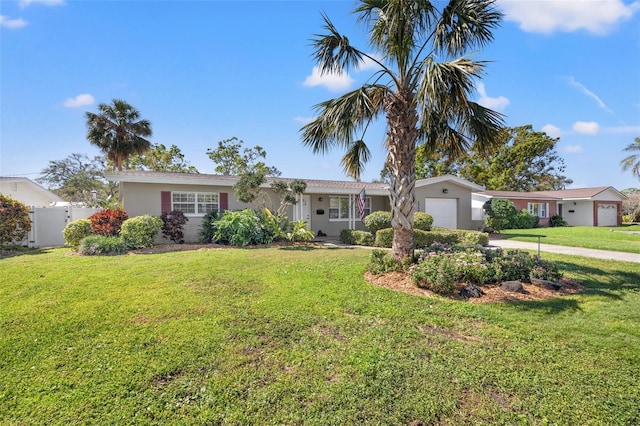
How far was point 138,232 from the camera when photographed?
35.1 feet

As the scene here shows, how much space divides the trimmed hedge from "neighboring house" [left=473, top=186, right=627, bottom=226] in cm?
1809

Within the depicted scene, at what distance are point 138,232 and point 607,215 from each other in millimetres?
39833

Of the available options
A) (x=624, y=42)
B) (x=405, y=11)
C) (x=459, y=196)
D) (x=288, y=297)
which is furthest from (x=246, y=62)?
(x=459, y=196)

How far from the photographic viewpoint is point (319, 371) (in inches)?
128

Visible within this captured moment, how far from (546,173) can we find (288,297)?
4675cm

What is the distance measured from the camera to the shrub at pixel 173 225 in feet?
41.5

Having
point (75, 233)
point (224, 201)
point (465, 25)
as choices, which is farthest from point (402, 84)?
point (75, 233)

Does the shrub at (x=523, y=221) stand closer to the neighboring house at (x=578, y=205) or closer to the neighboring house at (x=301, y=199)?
the neighboring house at (x=578, y=205)

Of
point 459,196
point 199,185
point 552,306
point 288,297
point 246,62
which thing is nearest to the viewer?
point 552,306

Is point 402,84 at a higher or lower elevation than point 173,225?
higher

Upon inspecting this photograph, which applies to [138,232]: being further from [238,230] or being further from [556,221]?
[556,221]

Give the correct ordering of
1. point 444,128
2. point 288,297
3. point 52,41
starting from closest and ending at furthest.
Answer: point 288,297 < point 444,128 < point 52,41

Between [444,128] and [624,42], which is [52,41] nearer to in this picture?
[444,128]

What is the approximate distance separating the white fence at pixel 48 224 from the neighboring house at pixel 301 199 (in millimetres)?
3309
